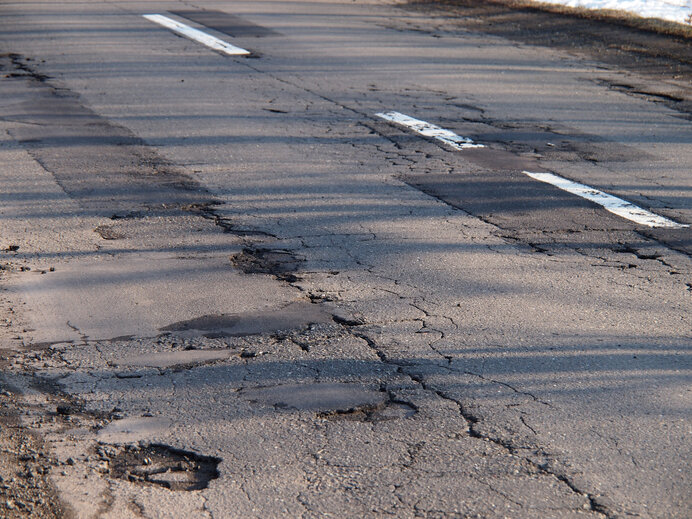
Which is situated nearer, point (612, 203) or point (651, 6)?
point (612, 203)

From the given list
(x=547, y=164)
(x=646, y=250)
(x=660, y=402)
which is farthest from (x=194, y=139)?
(x=660, y=402)

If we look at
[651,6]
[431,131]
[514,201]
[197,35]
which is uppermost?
[651,6]

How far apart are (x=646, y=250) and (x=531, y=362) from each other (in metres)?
2.25

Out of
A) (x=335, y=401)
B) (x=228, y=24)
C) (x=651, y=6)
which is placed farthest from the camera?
(x=651, y=6)

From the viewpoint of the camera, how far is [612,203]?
7.44 m

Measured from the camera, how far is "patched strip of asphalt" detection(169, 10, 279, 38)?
1580 centimetres

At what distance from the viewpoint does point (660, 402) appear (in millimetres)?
4281

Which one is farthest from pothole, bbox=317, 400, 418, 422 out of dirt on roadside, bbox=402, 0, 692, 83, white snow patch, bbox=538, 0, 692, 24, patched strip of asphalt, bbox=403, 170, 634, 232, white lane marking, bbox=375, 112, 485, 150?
white snow patch, bbox=538, 0, 692, 24

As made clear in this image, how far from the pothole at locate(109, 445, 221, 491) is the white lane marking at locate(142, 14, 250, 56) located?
429 inches

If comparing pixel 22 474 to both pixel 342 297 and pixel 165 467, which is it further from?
pixel 342 297

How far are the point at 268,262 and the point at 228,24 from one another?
1165 cm

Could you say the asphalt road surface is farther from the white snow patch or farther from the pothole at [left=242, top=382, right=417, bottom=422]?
the white snow patch

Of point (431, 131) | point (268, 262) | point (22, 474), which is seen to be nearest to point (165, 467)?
point (22, 474)

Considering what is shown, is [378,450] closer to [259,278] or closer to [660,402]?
[660,402]
